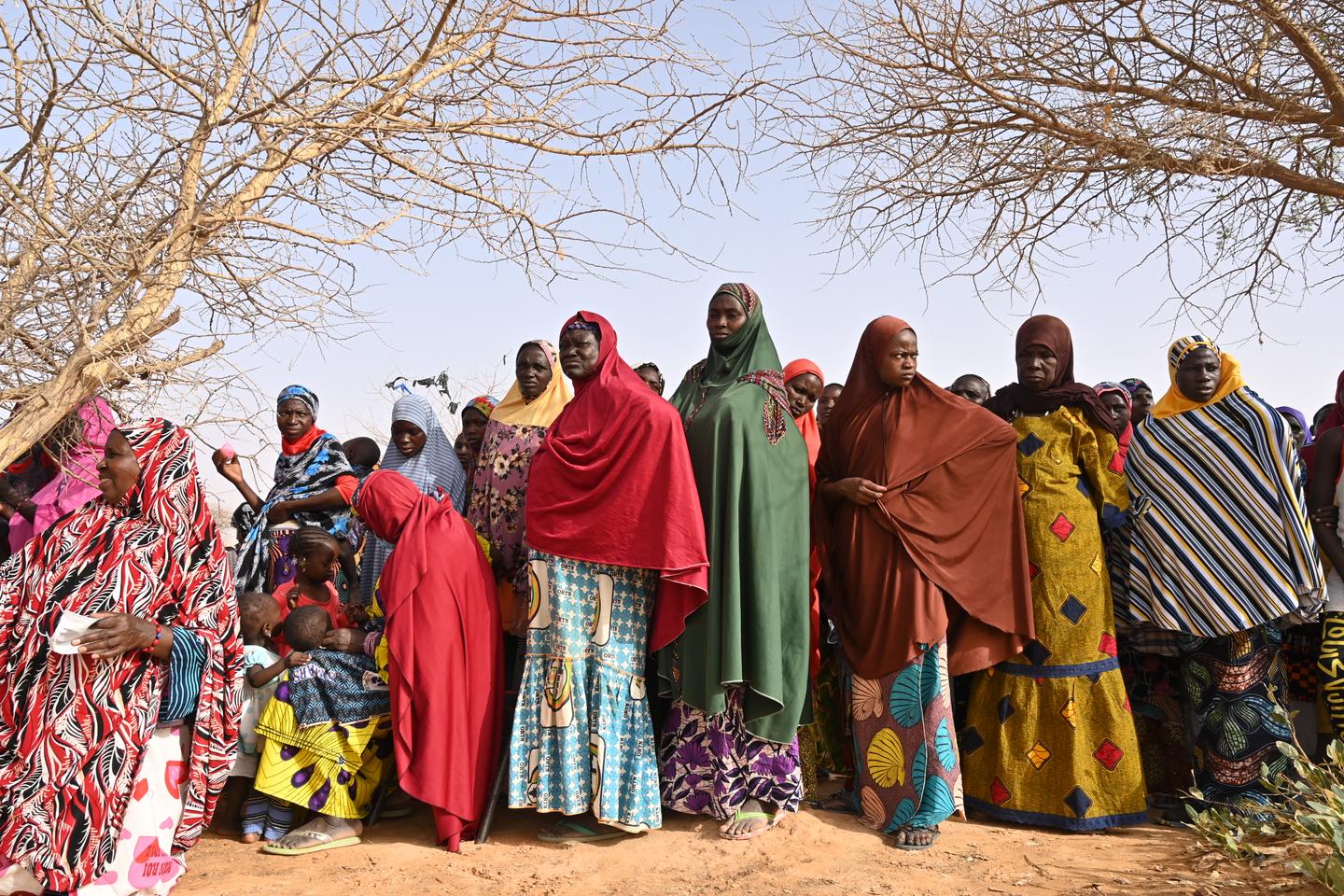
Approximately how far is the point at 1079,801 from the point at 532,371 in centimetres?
317

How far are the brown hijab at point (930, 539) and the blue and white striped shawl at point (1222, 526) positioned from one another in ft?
1.92

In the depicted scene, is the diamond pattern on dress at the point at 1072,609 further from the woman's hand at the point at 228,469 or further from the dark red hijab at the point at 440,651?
the woman's hand at the point at 228,469

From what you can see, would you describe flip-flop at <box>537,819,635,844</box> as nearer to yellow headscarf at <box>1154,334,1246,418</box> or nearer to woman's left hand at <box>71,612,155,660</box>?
woman's left hand at <box>71,612,155,660</box>

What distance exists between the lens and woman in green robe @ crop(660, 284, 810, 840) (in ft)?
14.8

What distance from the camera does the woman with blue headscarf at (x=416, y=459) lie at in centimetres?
601

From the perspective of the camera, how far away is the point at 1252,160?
6.73 meters

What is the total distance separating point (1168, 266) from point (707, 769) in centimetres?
472

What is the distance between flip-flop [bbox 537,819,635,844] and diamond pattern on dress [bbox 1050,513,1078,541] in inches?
88.7

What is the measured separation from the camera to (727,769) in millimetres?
4539

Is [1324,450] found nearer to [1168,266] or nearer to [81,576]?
[1168,266]

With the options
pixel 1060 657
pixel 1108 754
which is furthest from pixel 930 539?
pixel 1108 754

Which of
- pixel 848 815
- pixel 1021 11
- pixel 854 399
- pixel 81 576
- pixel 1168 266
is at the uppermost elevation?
pixel 1021 11

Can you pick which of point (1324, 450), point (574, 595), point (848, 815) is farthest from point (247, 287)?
point (1324, 450)

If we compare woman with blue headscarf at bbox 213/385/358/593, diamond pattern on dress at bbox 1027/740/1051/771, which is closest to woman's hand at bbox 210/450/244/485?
woman with blue headscarf at bbox 213/385/358/593
